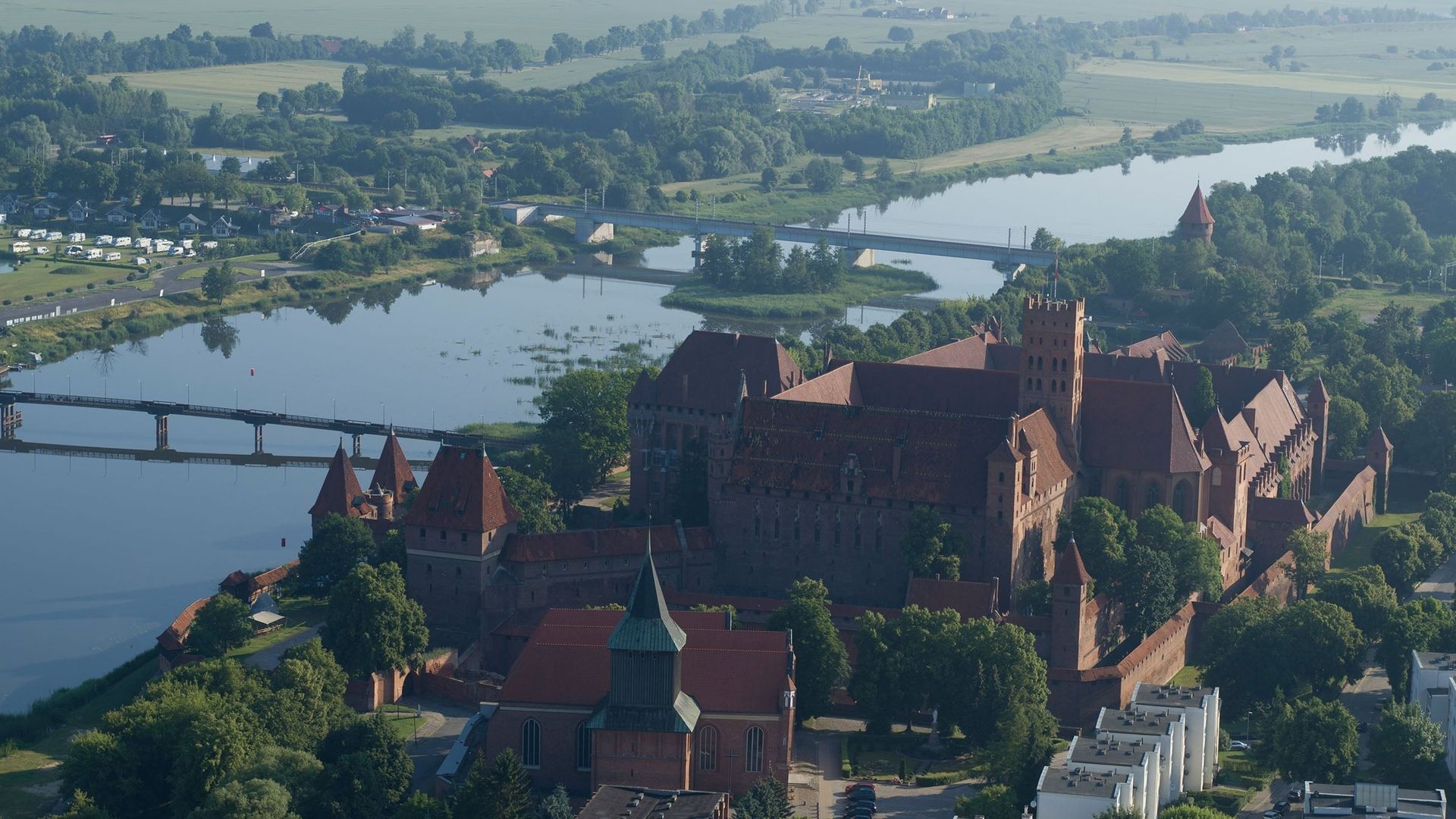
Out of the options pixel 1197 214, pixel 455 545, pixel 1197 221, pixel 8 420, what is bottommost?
pixel 8 420

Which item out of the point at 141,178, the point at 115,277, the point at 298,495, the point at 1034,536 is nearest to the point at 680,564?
the point at 1034,536

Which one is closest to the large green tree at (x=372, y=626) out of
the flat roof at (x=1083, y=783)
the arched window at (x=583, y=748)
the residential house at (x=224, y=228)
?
the arched window at (x=583, y=748)

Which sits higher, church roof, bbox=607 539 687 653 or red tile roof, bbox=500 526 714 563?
church roof, bbox=607 539 687 653

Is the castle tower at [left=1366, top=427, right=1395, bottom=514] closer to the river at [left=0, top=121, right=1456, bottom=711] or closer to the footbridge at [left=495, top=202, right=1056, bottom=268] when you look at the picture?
the river at [left=0, top=121, right=1456, bottom=711]

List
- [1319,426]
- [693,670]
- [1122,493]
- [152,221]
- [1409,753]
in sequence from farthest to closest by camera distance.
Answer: [152,221], [1319,426], [1122,493], [1409,753], [693,670]

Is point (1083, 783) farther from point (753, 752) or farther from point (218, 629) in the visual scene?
point (218, 629)

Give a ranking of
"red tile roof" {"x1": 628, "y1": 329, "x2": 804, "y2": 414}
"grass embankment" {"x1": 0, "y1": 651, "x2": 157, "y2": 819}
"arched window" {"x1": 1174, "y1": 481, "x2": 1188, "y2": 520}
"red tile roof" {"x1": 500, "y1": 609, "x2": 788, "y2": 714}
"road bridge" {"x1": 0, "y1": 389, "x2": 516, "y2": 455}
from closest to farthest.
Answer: "red tile roof" {"x1": 500, "y1": 609, "x2": 788, "y2": 714} < "grass embankment" {"x1": 0, "y1": 651, "x2": 157, "y2": 819} < "arched window" {"x1": 1174, "y1": 481, "x2": 1188, "y2": 520} < "red tile roof" {"x1": 628, "y1": 329, "x2": 804, "y2": 414} < "road bridge" {"x1": 0, "y1": 389, "x2": 516, "y2": 455}

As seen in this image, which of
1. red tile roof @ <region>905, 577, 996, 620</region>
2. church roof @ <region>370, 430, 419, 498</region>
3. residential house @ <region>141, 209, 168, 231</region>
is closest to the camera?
red tile roof @ <region>905, 577, 996, 620</region>

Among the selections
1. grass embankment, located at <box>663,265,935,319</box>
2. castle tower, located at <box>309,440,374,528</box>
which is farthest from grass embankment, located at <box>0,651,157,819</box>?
grass embankment, located at <box>663,265,935,319</box>

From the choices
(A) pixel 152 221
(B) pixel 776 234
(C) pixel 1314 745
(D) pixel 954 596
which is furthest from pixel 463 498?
(A) pixel 152 221
